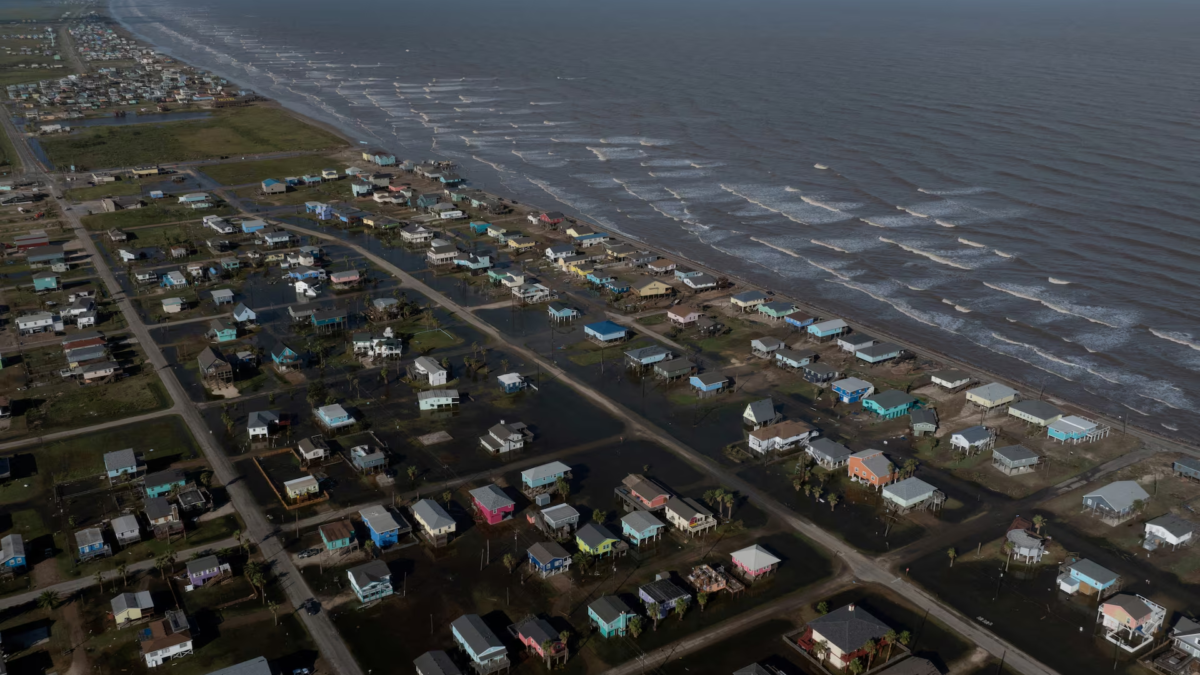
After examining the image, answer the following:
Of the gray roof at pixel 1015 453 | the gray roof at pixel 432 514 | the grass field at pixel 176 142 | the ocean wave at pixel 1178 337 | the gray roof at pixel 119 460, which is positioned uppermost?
the ocean wave at pixel 1178 337

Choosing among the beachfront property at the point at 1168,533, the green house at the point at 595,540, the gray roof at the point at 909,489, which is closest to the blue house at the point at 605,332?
the green house at the point at 595,540

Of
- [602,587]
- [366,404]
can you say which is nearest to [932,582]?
[602,587]

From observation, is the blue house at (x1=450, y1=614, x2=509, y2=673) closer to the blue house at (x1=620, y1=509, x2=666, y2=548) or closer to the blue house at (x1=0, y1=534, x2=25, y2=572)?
the blue house at (x1=620, y1=509, x2=666, y2=548)

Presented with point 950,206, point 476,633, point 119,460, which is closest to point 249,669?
point 476,633

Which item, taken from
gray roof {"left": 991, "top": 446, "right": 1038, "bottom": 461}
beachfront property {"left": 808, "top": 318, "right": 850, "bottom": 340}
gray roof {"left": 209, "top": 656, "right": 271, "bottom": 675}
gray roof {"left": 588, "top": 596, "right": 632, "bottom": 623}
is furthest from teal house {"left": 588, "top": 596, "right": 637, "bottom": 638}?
beachfront property {"left": 808, "top": 318, "right": 850, "bottom": 340}

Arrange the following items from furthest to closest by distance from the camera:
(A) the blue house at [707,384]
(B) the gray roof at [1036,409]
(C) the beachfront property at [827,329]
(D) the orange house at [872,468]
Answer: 1. (C) the beachfront property at [827,329]
2. (A) the blue house at [707,384]
3. (B) the gray roof at [1036,409]
4. (D) the orange house at [872,468]

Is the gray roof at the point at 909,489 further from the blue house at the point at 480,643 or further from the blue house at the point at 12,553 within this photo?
the blue house at the point at 12,553

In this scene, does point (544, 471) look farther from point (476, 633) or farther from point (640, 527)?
point (476, 633)
